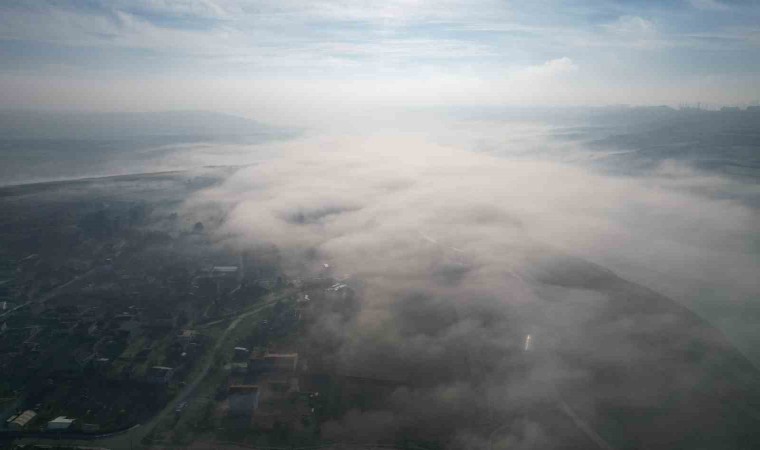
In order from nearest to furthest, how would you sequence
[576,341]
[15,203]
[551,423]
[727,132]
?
[551,423], [576,341], [15,203], [727,132]

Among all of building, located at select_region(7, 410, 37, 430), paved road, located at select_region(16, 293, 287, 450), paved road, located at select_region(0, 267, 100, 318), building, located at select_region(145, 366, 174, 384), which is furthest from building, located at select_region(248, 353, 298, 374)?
paved road, located at select_region(0, 267, 100, 318)

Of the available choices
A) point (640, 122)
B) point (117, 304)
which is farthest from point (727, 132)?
point (117, 304)

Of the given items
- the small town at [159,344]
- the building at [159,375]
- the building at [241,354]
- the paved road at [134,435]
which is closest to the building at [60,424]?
the small town at [159,344]

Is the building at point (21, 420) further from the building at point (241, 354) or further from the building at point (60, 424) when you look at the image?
the building at point (241, 354)

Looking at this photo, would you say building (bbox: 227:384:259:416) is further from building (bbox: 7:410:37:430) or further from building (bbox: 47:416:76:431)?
building (bbox: 7:410:37:430)

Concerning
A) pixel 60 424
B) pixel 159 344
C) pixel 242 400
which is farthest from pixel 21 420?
pixel 242 400

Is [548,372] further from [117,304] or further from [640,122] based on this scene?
[640,122]
